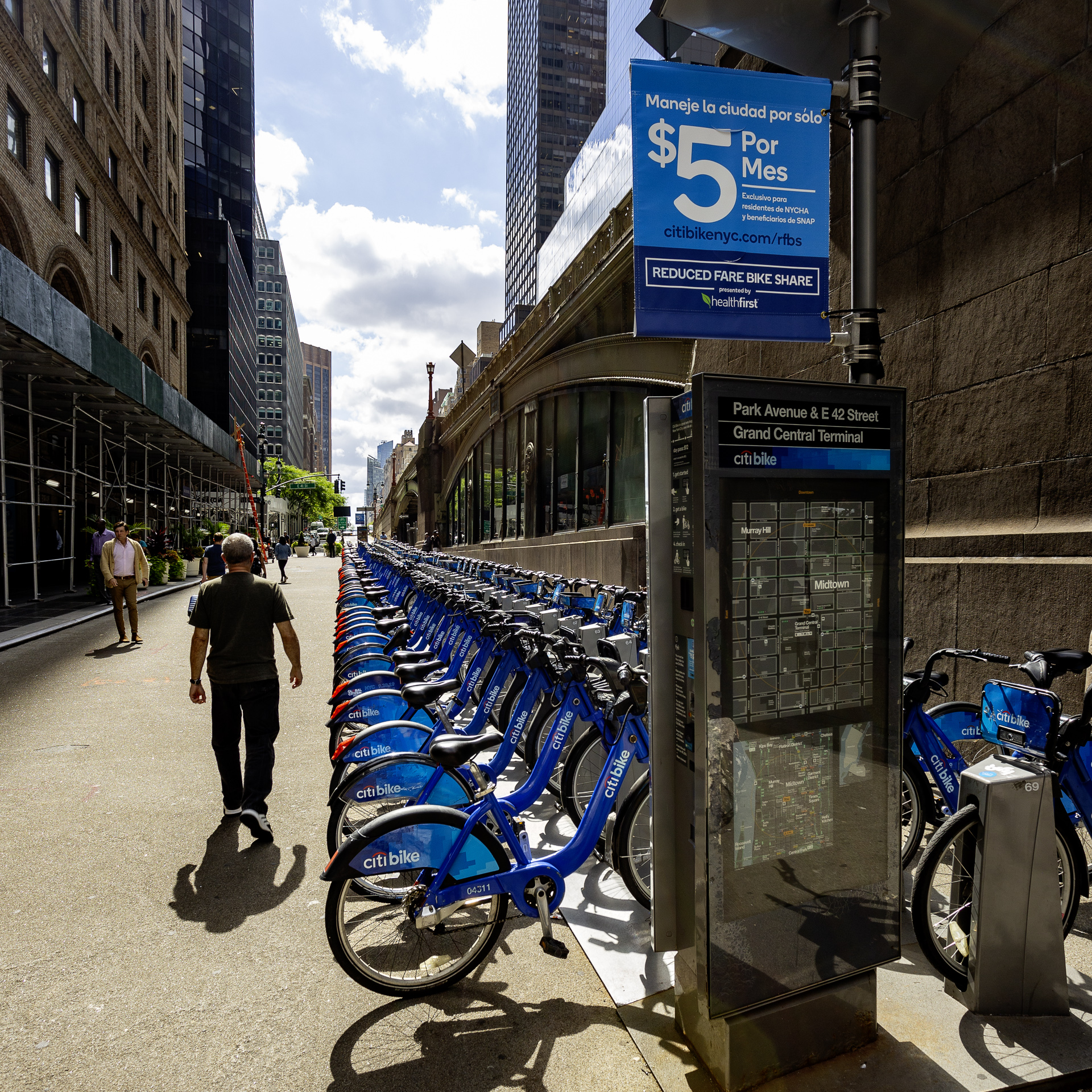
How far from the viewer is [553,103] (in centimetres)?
12006

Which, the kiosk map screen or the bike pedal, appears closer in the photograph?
the kiosk map screen

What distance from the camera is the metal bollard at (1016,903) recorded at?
9.25ft

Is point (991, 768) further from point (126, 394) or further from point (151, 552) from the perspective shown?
point (151, 552)

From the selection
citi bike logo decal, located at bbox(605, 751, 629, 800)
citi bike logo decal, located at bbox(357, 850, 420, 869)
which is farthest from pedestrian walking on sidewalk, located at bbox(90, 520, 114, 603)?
citi bike logo decal, located at bbox(605, 751, 629, 800)

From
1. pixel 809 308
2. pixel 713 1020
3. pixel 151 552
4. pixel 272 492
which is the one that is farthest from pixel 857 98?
pixel 272 492

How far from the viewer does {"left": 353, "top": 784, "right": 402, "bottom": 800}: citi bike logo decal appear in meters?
3.77

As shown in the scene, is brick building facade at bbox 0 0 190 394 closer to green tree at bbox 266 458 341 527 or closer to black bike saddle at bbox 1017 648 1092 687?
black bike saddle at bbox 1017 648 1092 687

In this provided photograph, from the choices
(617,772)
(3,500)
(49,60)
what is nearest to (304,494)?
(49,60)

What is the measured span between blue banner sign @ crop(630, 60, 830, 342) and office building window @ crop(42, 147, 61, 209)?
84.3 feet

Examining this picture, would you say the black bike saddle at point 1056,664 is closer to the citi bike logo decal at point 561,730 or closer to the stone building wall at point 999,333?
the stone building wall at point 999,333

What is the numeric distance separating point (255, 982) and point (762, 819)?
2.34m

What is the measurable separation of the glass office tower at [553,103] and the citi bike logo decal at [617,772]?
116564 mm

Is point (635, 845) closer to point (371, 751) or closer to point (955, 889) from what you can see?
point (955, 889)

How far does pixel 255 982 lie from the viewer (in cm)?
329
